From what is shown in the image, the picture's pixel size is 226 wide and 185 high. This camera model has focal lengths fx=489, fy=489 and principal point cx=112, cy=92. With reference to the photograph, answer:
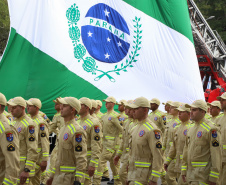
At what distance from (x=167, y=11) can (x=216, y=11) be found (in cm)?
2881

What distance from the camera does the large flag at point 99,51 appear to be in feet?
44.8

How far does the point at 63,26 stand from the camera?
47.0 ft

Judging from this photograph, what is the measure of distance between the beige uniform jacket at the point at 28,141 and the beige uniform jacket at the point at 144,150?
1.92 m

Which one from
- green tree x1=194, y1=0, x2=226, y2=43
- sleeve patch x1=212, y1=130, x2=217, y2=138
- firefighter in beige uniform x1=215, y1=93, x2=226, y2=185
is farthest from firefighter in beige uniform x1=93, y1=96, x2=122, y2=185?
green tree x1=194, y1=0, x2=226, y2=43

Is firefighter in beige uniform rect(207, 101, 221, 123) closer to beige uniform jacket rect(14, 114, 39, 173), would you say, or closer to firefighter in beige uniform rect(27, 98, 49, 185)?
firefighter in beige uniform rect(27, 98, 49, 185)

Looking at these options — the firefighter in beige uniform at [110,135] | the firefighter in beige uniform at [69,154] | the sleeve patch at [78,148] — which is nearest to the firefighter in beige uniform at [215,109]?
the firefighter in beige uniform at [110,135]

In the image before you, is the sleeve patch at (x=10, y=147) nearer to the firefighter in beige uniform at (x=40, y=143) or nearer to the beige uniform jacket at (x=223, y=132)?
the firefighter in beige uniform at (x=40, y=143)

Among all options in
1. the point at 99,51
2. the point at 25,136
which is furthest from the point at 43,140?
the point at 99,51

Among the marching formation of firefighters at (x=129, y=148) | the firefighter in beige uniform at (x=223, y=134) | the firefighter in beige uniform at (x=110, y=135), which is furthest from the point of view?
the firefighter in beige uniform at (x=110, y=135)

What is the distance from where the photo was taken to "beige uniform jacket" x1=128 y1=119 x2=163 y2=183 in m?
7.35

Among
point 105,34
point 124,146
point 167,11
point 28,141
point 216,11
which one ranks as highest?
point 216,11

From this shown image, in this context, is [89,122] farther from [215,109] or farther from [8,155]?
[8,155]

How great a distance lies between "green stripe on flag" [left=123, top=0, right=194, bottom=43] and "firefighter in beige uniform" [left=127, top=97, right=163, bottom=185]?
839 cm

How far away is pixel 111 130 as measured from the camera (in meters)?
12.6
